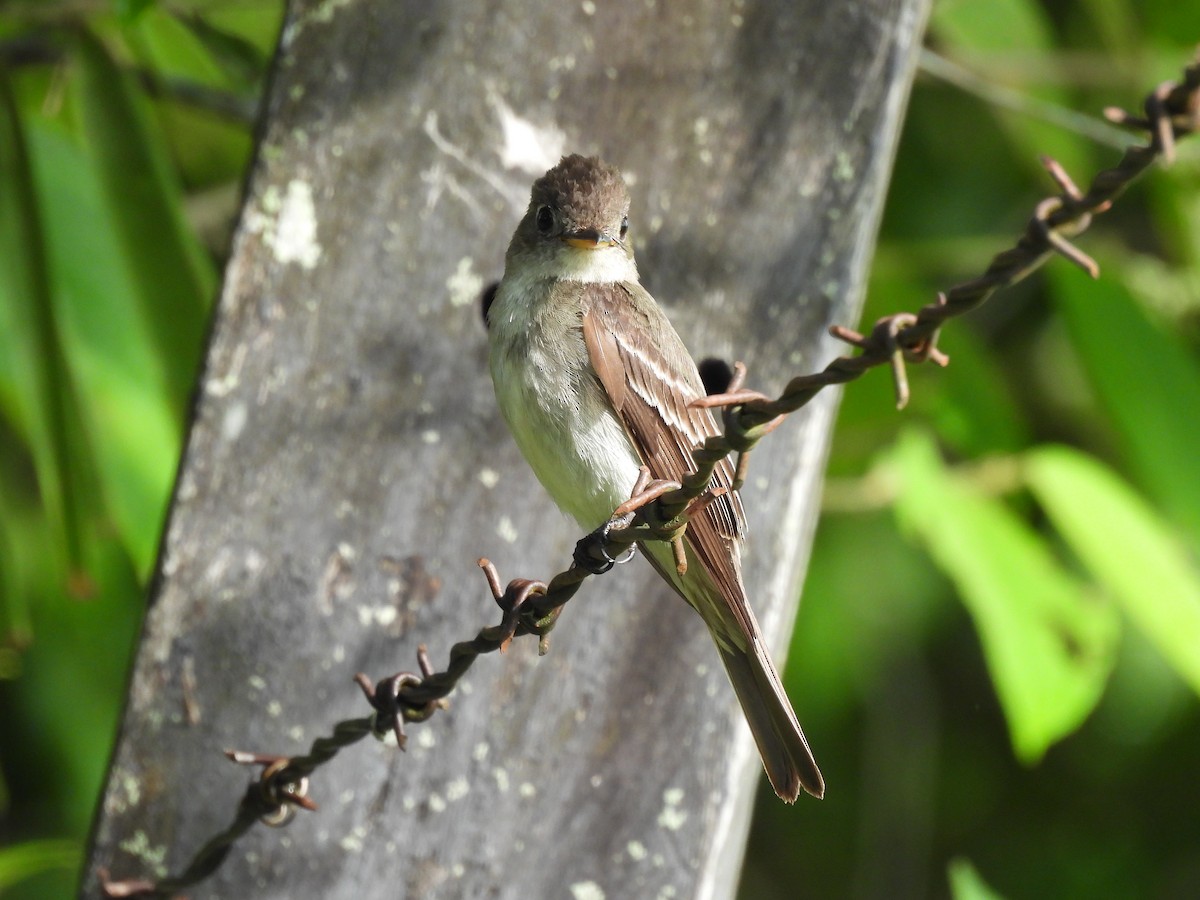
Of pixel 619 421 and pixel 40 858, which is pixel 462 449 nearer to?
pixel 619 421

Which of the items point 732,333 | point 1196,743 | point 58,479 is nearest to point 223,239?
point 58,479

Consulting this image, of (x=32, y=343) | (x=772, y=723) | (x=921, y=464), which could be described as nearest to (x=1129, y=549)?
(x=921, y=464)

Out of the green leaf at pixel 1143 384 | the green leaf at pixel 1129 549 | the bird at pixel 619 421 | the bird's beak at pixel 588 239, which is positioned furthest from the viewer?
the green leaf at pixel 1143 384

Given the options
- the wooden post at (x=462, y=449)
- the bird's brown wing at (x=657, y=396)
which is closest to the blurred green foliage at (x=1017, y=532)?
A: the wooden post at (x=462, y=449)

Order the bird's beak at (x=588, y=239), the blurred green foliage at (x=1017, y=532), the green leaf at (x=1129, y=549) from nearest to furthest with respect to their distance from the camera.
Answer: the bird's beak at (x=588, y=239), the green leaf at (x=1129, y=549), the blurred green foliage at (x=1017, y=532)

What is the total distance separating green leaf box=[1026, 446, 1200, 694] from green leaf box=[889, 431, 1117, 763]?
111mm

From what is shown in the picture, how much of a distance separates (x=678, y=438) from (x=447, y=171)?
82 cm

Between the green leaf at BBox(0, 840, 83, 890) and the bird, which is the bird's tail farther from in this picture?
the green leaf at BBox(0, 840, 83, 890)

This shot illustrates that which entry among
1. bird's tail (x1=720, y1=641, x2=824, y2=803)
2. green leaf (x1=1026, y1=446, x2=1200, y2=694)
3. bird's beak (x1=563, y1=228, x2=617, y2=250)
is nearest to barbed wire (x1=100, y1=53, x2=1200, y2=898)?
bird's tail (x1=720, y1=641, x2=824, y2=803)

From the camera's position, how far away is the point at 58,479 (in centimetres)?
289

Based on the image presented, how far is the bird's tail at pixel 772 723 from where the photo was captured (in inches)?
77.7

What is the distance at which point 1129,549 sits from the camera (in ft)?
10.5

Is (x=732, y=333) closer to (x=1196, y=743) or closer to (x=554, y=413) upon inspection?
(x=554, y=413)

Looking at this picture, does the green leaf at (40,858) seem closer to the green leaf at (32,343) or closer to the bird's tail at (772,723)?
the green leaf at (32,343)
